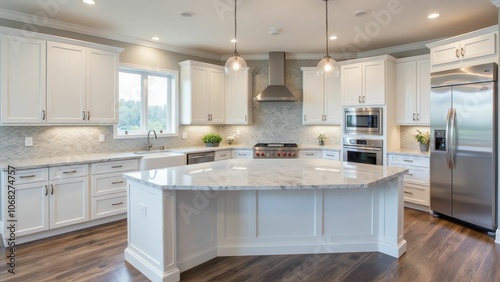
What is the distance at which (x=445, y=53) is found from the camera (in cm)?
413

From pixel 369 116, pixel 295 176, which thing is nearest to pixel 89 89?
pixel 295 176

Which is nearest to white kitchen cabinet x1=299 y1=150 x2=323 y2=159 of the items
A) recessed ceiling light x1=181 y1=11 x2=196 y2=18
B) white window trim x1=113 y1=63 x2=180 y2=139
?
white window trim x1=113 y1=63 x2=180 y2=139

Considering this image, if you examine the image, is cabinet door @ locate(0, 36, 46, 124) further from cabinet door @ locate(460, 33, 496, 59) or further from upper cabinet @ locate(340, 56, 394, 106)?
cabinet door @ locate(460, 33, 496, 59)

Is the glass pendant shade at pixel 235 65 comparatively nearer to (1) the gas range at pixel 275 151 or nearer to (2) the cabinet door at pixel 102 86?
(2) the cabinet door at pixel 102 86

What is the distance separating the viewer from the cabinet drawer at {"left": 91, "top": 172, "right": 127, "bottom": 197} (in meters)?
3.89

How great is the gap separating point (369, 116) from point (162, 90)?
3.65 meters

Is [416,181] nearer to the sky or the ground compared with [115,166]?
nearer to the ground

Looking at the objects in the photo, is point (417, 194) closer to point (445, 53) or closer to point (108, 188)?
point (445, 53)

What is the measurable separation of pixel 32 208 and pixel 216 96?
Answer: 347 cm

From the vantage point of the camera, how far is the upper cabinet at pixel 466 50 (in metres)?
3.63

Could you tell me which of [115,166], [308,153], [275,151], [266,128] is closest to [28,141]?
[115,166]

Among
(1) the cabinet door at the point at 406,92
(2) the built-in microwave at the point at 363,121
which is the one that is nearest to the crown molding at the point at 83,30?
(2) the built-in microwave at the point at 363,121

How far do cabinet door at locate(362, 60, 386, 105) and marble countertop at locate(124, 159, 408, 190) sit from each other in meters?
2.20

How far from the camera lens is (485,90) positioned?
3.61 metres
